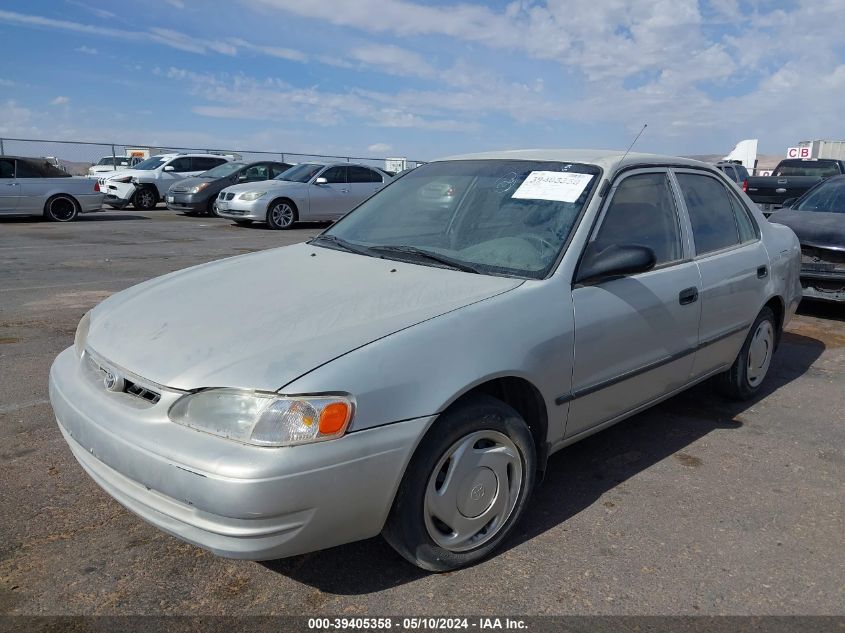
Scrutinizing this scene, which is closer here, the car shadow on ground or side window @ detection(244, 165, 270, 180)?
the car shadow on ground

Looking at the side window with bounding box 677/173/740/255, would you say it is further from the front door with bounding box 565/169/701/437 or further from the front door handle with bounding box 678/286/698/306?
the front door handle with bounding box 678/286/698/306

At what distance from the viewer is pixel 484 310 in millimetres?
2693

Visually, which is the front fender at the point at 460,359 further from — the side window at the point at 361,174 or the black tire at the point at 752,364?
the side window at the point at 361,174

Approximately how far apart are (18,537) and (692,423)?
11.8 feet

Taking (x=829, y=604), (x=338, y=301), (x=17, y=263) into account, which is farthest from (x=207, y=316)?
(x=17, y=263)

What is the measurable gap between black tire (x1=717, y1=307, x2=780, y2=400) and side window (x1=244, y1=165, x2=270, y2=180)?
15.4 m

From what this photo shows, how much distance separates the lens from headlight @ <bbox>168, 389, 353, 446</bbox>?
7.22 feet

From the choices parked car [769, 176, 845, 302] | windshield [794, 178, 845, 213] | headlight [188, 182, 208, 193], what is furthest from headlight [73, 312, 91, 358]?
headlight [188, 182, 208, 193]

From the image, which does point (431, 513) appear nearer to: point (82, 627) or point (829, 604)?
point (82, 627)

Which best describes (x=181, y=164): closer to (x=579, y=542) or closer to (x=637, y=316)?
(x=637, y=316)

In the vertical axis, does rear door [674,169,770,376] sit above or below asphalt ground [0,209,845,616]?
above

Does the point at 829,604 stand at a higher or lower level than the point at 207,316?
lower

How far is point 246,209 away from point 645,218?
12.5 metres

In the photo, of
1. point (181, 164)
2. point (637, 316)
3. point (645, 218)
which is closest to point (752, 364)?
point (645, 218)
